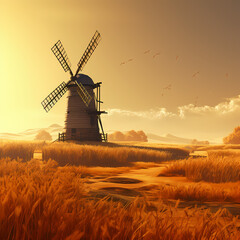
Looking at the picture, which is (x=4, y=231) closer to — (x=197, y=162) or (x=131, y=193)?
(x=131, y=193)

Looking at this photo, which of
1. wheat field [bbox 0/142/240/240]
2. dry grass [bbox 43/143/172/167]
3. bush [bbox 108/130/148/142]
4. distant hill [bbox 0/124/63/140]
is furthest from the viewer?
distant hill [bbox 0/124/63/140]

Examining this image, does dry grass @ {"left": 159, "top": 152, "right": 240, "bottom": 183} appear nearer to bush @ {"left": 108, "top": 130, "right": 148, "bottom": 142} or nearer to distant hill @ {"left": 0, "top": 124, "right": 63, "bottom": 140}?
bush @ {"left": 108, "top": 130, "right": 148, "bottom": 142}

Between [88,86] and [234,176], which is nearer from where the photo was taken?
[234,176]

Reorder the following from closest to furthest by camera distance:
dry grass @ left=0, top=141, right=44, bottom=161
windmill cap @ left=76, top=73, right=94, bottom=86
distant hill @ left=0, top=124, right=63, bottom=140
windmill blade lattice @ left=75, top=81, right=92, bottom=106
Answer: dry grass @ left=0, top=141, right=44, bottom=161
windmill blade lattice @ left=75, top=81, right=92, bottom=106
windmill cap @ left=76, top=73, right=94, bottom=86
distant hill @ left=0, top=124, right=63, bottom=140

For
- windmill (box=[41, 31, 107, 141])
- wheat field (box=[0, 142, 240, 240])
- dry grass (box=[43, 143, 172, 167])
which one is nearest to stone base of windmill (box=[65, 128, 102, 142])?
windmill (box=[41, 31, 107, 141])

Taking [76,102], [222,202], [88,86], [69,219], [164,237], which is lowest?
[222,202]

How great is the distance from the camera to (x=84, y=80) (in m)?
27.2

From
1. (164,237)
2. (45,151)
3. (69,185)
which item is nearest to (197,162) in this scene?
(69,185)

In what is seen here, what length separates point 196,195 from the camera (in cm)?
451

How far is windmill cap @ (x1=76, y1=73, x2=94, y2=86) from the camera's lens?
26.9 m

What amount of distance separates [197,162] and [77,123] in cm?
2007

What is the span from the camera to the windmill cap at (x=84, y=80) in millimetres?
26895

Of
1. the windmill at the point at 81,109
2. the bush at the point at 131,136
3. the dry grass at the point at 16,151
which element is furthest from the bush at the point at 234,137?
the dry grass at the point at 16,151

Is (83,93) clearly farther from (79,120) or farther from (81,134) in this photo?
(81,134)
